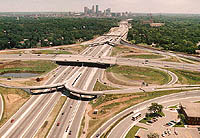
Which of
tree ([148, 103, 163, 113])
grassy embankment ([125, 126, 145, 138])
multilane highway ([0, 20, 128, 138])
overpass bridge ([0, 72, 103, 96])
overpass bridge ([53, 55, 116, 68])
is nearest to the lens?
grassy embankment ([125, 126, 145, 138])

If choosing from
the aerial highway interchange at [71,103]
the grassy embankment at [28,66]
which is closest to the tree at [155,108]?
the aerial highway interchange at [71,103]

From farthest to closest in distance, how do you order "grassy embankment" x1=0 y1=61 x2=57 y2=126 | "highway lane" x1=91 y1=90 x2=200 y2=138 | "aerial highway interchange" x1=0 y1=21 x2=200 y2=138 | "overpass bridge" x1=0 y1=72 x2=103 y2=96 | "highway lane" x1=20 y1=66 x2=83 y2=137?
1. "overpass bridge" x1=0 y1=72 x2=103 y2=96
2. "grassy embankment" x1=0 y1=61 x2=57 y2=126
3. "aerial highway interchange" x1=0 y1=21 x2=200 y2=138
4. "highway lane" x1=20 y1=66 x2=83 y2=137
5. "highway lane" x1=91 y1=90 x2=200 y2=138

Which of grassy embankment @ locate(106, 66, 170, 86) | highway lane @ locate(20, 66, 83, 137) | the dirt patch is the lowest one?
highway lane @ locate(20, 66, 83, 137)

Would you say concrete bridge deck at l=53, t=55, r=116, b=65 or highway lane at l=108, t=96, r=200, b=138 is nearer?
highway lane at l=108, t=96, r=200, b=138

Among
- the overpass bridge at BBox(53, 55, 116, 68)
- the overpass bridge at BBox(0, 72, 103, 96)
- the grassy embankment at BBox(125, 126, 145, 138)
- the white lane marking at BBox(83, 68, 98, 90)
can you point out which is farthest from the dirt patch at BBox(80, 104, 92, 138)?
the overpass bridge at BBox(53, 55, 116, 68)

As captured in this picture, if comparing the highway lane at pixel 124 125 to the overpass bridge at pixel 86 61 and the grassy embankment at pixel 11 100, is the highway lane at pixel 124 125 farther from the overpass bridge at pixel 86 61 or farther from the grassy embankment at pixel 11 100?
the overpass bridge at pixel 86 61

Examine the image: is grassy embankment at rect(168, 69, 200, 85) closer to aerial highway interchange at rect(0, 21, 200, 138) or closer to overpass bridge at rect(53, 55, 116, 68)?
aerial highway interchange at rect(0, 21, 200, 138)
